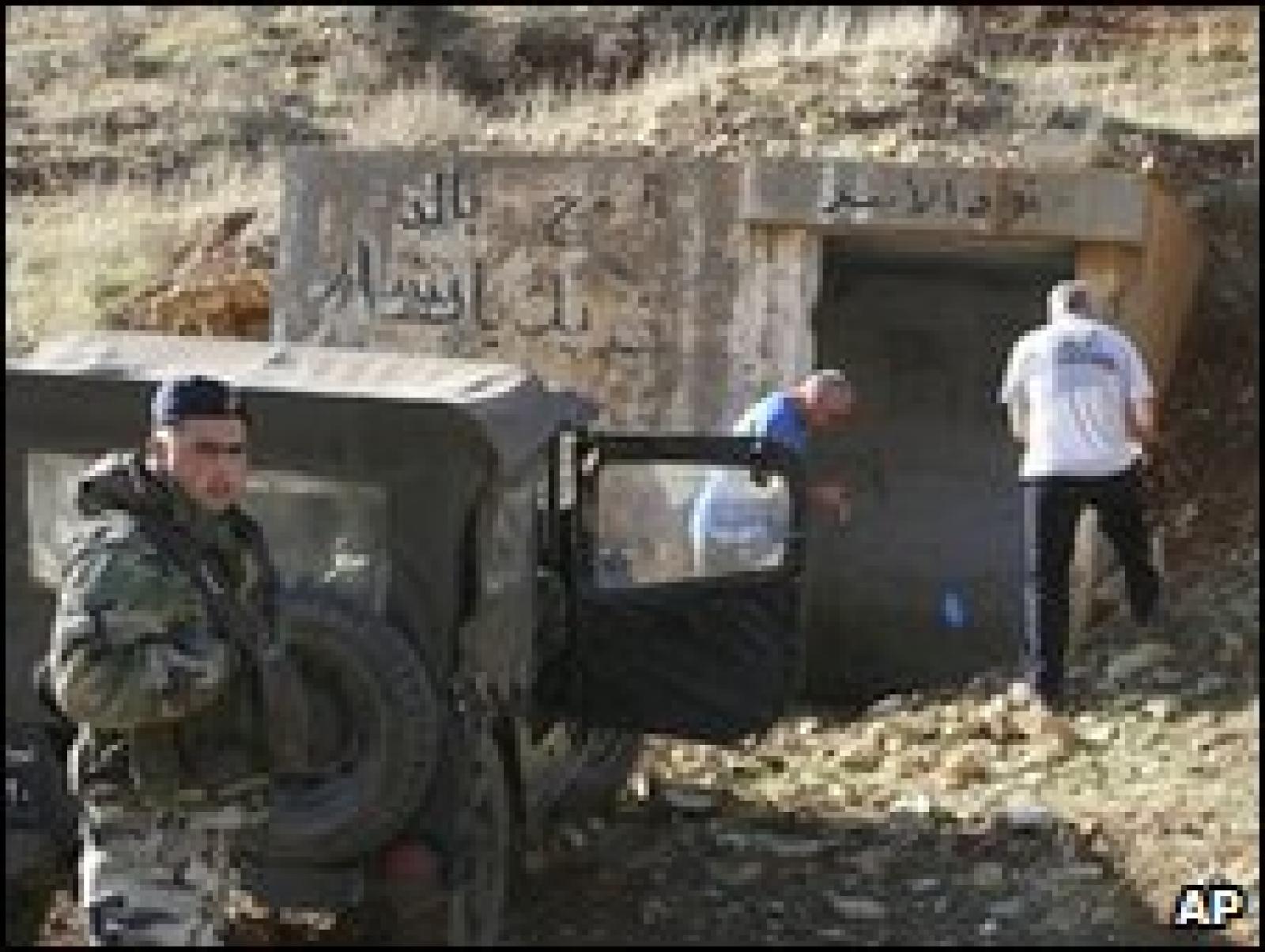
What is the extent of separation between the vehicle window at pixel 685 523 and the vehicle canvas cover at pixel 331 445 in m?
1.09

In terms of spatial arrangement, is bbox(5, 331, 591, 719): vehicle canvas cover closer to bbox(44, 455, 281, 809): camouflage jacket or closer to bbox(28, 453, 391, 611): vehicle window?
bbox(28, 453, 391, 611): vehicle window

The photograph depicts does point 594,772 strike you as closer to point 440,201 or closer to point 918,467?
point 440,201

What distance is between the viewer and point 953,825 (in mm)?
8227

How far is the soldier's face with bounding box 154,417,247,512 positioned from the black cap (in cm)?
1

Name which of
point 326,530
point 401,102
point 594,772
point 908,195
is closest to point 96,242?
point 401,102

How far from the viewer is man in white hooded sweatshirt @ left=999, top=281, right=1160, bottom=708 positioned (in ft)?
30.3

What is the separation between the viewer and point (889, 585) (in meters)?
13.2

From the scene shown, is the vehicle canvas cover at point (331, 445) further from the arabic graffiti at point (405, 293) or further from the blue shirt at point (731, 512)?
the arabic graffiti at point (405, 293)

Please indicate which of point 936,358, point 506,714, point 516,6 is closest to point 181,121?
point 516,6

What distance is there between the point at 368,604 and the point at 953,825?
2.88m

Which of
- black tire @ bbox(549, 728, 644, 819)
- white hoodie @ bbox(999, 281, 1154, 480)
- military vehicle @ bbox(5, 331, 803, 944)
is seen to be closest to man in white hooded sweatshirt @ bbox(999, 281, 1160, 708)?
white hoodie @ bbox(999, 281, 1154, 480)

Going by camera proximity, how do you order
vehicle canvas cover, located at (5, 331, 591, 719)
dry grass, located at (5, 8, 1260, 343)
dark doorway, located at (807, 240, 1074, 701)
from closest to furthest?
vehicle canvas cover, located at (5, 331, 591, 719), dark doorway, located at (807, 240, 1074, 701), dry grass, located at (5, 8, 1260, 343)

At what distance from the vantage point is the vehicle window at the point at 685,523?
24.5 feet

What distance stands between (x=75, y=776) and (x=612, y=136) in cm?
1174
